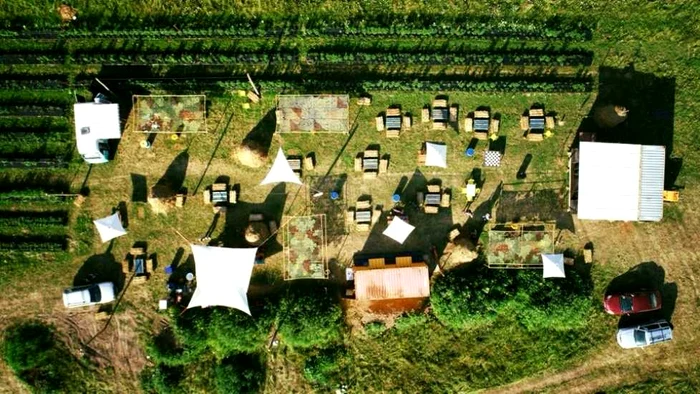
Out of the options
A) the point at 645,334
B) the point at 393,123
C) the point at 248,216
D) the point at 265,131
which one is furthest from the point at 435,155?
the point at 645,334

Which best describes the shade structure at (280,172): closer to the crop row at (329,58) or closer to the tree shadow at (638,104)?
the crop row at (329,58)

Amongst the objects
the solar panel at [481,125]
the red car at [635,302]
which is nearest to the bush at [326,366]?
the solar panel at [481,125]

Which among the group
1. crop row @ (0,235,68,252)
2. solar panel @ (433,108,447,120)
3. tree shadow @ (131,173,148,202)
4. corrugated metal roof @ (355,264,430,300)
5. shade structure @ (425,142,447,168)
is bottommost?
corrugated metal roof @ (355,264,430,300)

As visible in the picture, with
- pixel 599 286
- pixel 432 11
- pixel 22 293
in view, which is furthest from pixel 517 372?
pixel 22 293

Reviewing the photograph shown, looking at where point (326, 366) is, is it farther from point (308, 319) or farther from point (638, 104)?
point (638, 104)

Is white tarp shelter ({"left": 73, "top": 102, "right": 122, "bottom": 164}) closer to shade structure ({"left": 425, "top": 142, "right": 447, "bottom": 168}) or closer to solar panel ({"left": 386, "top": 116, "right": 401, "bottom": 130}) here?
solar panel ({"left": 386, "top": 116, "right": 401, "bottom": 130})

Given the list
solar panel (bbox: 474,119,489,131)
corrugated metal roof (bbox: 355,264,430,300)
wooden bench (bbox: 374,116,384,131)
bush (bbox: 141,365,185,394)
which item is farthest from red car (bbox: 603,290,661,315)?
bush (bbox: 141,365,185,394)

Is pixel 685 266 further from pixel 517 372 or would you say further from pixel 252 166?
pixel 252 166
